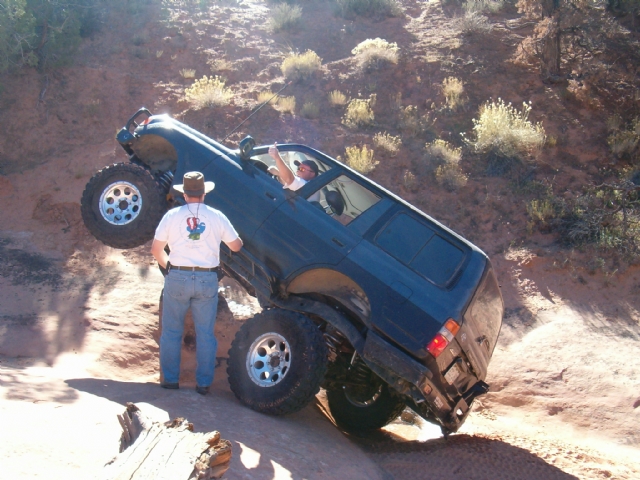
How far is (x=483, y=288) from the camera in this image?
5449mm

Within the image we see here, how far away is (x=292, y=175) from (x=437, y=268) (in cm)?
167

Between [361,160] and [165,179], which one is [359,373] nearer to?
[165,179]

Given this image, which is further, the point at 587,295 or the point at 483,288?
the point at 587,295

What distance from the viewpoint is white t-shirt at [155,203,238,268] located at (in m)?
5.16

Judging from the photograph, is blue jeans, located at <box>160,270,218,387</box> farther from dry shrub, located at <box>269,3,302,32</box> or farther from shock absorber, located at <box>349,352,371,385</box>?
dry shrub, located at <box>269,3,302,32</box>

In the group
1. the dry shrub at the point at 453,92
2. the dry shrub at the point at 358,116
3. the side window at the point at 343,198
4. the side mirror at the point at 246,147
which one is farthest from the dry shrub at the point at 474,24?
the side mirror at the point at 246,147

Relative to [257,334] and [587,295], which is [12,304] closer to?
[257,334]

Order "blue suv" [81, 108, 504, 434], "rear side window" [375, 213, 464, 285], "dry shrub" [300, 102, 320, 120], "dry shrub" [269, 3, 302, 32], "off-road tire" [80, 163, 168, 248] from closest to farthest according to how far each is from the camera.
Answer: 1. "blue suv" [81, 108, 504, 434]
2. "rear side window" [375, 213, 464, 285]
3. "off-road tire" [80, 163, 168, 248]
4. "dry shrub" [300, 102, 320, 120]
5. "dry shrub" [269, 3, 302, 32]

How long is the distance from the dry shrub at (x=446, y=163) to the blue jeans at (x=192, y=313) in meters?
7.36

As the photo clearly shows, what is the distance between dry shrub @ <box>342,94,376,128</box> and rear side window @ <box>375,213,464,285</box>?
815 cm

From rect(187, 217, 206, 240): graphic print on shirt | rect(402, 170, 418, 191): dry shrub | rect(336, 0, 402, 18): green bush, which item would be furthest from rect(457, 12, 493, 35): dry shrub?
rect(187, 217, 206, 240): graphic print on shirt

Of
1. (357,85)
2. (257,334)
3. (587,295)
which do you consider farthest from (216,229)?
(357,85)

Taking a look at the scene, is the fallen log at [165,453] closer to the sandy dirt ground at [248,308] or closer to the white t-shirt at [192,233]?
the sandy dirt ground at [248,308]

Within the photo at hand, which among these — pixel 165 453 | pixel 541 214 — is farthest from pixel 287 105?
pixel 165 453
